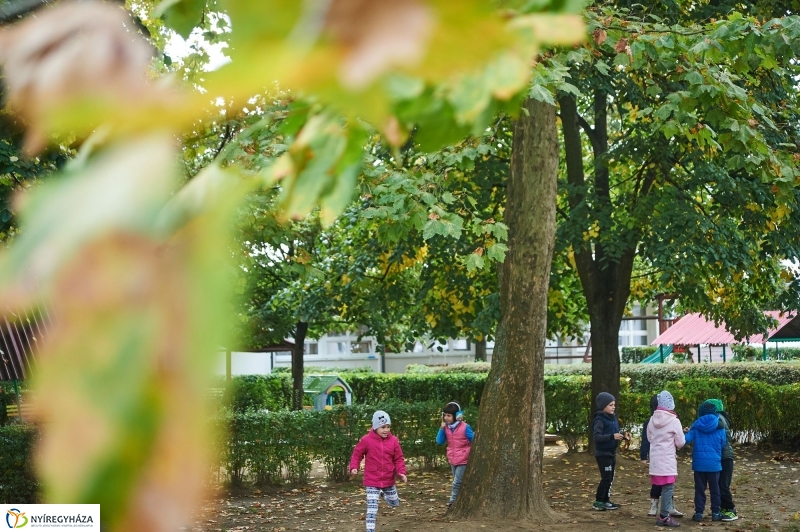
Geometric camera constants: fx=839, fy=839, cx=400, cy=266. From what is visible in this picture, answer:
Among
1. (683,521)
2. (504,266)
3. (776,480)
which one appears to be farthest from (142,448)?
(776,480)

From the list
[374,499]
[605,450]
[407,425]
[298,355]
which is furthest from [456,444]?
[298,355]

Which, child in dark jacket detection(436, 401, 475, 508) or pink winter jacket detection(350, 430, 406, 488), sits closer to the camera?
pink winter jacket detection(350, 430, 406, 488)

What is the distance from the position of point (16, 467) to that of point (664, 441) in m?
8.23

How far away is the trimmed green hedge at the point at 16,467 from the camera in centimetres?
1057

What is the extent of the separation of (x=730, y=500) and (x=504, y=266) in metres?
4.15

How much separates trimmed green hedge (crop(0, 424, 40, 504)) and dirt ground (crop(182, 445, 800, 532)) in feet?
8.07

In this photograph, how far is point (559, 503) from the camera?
37.3ft

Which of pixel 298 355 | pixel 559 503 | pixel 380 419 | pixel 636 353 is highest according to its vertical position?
pixel 298 355

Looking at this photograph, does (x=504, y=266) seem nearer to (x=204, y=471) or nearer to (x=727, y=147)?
(x=727, y=147)

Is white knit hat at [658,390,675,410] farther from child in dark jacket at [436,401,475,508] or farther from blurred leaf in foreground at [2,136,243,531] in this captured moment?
blurred leaf in foreground at [2,136,243,531]

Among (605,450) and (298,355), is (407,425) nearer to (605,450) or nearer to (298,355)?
(605,450)

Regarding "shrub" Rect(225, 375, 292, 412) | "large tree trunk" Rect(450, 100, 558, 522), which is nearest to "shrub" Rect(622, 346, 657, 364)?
"shrub" Rect(225, 375, 292, 412)

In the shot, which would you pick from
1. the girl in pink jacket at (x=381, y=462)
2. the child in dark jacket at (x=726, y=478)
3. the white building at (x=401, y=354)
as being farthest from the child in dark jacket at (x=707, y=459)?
the white building at (x=401, y=354)

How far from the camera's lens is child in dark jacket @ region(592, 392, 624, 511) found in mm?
10836
